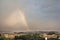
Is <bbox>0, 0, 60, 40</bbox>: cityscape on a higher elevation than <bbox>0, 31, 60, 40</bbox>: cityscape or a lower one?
higher

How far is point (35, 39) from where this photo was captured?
1.14 meters

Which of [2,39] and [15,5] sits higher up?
[15,5]

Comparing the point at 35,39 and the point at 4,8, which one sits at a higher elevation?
the point at 4,8

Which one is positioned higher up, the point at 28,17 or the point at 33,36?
the point at 28,17

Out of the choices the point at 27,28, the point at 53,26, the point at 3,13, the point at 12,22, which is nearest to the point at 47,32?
the point at 53,26

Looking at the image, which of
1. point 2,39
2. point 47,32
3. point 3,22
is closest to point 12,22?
point 3,22

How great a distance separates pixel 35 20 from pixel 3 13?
1.07 feet

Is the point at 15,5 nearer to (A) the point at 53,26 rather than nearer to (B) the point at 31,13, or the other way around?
(B) the point at 31,13

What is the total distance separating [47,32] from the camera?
45.1 inches

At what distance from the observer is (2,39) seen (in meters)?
1.15

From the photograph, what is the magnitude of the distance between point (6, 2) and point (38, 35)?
46cm

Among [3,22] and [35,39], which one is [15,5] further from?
[35,39]

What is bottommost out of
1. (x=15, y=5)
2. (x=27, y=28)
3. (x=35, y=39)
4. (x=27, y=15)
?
(x=35, y=39)

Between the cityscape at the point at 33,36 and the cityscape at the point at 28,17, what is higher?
the cityscape at the point at 28,17
